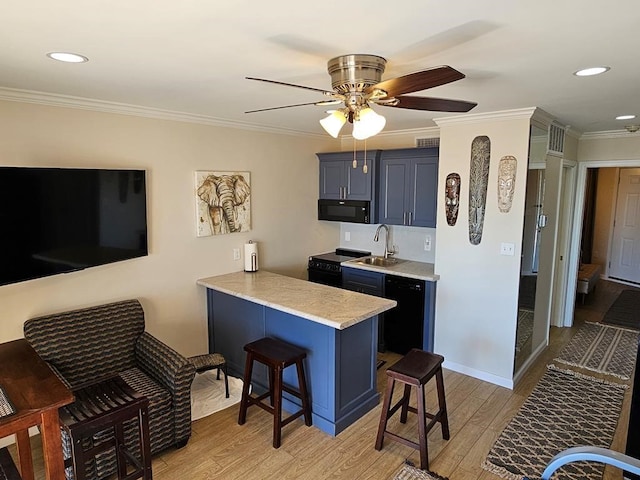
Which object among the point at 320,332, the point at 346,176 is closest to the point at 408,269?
the point at 346,176

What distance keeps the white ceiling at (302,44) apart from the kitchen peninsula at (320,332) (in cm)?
150

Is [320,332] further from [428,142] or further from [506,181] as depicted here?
[428,142]

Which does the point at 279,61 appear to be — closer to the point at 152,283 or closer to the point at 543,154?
the point at 152,283

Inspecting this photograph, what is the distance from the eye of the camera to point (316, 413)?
10.1 ft

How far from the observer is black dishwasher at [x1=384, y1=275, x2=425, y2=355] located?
410 centimetres

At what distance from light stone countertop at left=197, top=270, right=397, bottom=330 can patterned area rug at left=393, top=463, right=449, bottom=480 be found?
97 cm

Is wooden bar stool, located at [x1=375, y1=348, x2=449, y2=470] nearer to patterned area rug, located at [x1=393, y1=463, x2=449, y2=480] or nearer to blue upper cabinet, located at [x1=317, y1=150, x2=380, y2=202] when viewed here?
patterned area rug, located at [x1=393, y1=463, x2=449, y2=480]

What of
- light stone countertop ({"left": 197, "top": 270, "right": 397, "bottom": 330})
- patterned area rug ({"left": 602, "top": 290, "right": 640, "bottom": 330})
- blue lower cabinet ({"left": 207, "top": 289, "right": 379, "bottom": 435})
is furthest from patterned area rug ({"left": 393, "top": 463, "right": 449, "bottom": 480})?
patterned area rug ({"left": 602, "top": 290, "right": 640, "bottom": 330})

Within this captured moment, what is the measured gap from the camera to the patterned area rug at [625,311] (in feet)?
17.5

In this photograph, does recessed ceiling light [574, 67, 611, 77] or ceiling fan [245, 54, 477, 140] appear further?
recessed ceiling light [574, 67, 611, 77]

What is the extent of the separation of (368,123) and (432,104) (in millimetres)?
426

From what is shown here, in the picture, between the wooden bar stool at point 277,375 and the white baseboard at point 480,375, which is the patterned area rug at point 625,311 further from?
the wooden bar stool at point 277,375

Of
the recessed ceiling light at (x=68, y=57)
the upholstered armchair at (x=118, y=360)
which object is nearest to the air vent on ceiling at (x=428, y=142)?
the upholstered armchair at (x=118, y=360)

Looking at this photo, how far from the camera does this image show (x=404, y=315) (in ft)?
13.8
